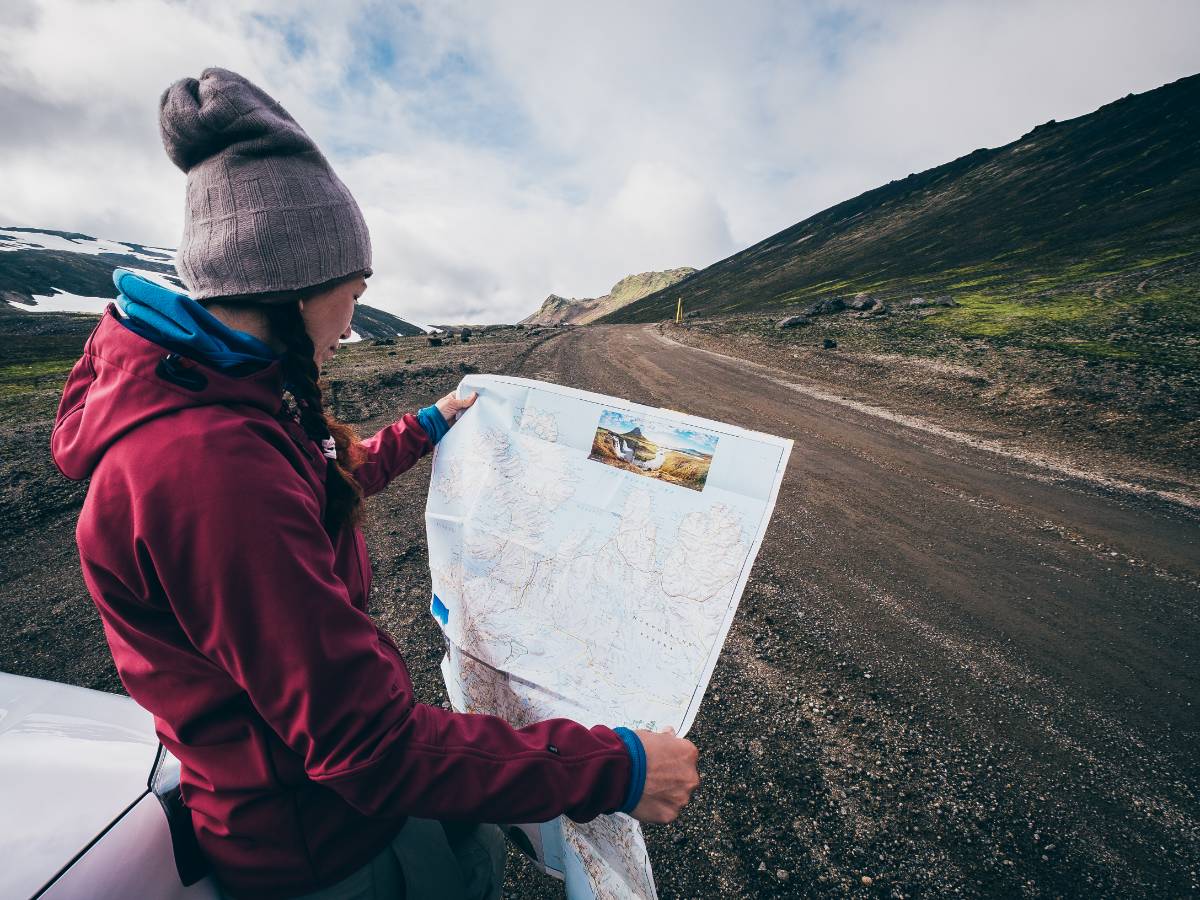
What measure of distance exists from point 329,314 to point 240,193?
33 centimetres

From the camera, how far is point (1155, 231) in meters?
23.0

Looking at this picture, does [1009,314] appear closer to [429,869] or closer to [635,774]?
[635,774]

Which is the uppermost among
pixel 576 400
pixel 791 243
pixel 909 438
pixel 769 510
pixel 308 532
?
pixel 791 243

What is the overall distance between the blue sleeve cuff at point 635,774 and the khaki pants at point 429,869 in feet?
1.79

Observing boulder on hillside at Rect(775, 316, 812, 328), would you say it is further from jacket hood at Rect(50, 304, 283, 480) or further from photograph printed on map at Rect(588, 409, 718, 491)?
jacket hood at Rect(50, 304, 283, 480)

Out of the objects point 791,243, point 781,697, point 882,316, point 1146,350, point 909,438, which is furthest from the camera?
point 791,243

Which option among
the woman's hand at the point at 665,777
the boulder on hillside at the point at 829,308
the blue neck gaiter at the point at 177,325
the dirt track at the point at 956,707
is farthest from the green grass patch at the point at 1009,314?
the blue neck gaiter at the point at 177,325

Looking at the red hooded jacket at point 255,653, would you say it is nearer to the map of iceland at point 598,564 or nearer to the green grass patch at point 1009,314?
the map of iceland at point 598,564

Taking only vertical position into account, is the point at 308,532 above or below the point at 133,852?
above

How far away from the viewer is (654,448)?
159cm

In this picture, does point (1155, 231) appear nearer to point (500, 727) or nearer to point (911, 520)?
point (911, 520)

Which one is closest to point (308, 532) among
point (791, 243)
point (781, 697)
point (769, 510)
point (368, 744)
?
point (368, 744)

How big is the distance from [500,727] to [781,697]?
2.32m

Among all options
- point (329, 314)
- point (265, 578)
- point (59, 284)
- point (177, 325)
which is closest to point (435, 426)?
point (329, 314)
